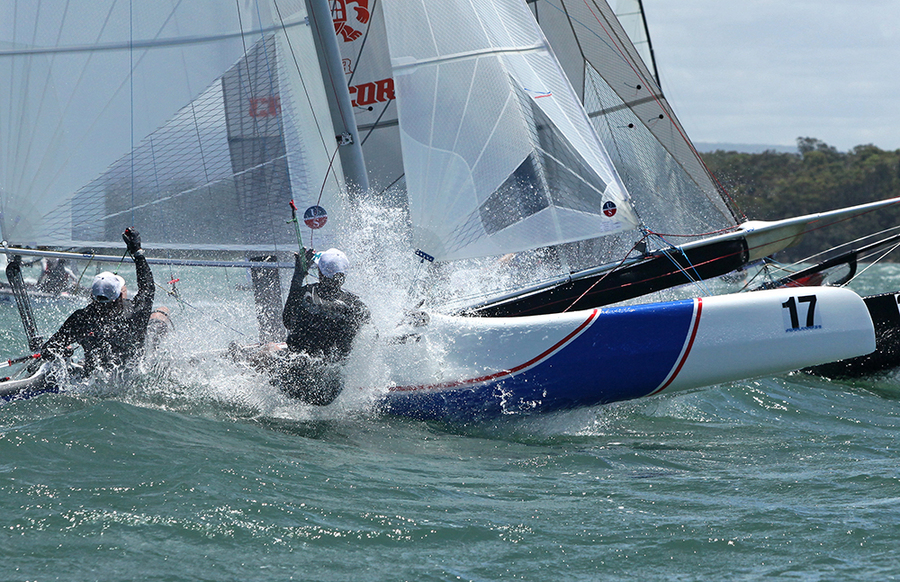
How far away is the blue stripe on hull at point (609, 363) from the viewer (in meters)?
4.50

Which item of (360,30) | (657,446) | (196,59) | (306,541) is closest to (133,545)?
(306,541)

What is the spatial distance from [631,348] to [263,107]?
2360 millimetres

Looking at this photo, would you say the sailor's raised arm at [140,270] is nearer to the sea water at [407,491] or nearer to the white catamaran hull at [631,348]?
the sea water at [407,491]

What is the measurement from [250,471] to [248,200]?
1902 millimetres

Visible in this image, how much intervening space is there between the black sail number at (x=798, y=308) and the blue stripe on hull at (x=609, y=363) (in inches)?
19.3

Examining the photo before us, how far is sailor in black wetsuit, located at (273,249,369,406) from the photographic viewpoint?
14.7ft

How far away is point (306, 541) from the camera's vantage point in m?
2.97

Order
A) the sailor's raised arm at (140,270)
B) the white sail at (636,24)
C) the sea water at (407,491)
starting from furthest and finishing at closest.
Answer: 1. the white sail at (636,24)
2. the sailor's raised arm at (140,270)
3. the sea water at (407,491)

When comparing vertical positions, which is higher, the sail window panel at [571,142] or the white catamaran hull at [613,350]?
the sail window panel at [571,142]

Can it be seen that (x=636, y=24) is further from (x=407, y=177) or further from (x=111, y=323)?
(x=111, y=323)

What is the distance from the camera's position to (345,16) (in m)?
6.52

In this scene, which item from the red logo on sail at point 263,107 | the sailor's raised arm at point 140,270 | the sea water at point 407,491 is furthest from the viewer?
the red logo on sail at point 263,107

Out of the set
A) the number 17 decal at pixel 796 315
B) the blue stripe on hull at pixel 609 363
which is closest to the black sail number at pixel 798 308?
the number 17 decal at pixel 796 315

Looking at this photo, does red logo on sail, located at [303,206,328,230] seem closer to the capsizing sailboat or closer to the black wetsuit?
the capsizing sailboat
